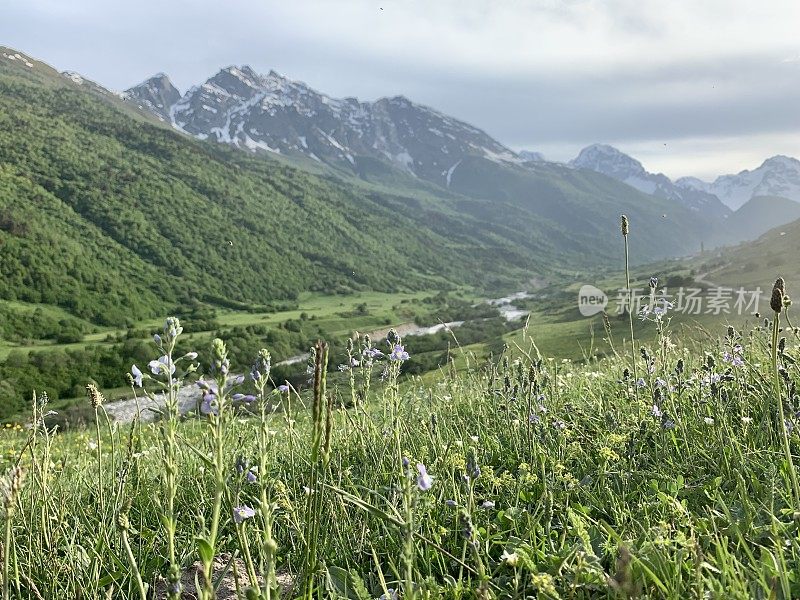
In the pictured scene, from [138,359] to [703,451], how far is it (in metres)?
113

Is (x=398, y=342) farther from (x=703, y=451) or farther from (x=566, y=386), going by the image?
(x=566, y=386)

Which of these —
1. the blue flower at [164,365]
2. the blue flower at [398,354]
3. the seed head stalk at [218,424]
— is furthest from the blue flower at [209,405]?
the blue flower at [398,354]

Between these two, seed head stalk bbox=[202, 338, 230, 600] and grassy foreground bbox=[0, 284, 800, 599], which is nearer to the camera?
seed head stalk bbox=[202, 338, 230, 600]

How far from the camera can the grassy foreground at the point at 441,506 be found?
7.09 ft

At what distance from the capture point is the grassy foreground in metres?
2.16

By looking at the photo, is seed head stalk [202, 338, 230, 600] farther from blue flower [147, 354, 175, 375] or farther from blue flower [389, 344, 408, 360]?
blue flower [389, 344, 408, 360]

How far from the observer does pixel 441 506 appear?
12.0 feet

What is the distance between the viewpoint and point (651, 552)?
2.66 m

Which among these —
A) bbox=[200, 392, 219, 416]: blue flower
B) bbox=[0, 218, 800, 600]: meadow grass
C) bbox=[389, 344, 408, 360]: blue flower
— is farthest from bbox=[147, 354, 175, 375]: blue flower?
bbox=[389, 344, 408, 360]: blue flower

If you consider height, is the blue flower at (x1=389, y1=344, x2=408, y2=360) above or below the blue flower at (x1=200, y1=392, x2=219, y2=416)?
below

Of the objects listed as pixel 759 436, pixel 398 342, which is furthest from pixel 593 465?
pixel 398 342

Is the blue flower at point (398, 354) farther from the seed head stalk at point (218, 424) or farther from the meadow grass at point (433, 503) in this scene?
the seed head stalk at point (218, 424)

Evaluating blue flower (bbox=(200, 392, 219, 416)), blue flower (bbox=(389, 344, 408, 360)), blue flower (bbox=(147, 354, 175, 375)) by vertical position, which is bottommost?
blue flower (bbox=(389, 344, 408, 360))

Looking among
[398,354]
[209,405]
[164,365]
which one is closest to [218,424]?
[209,405]
